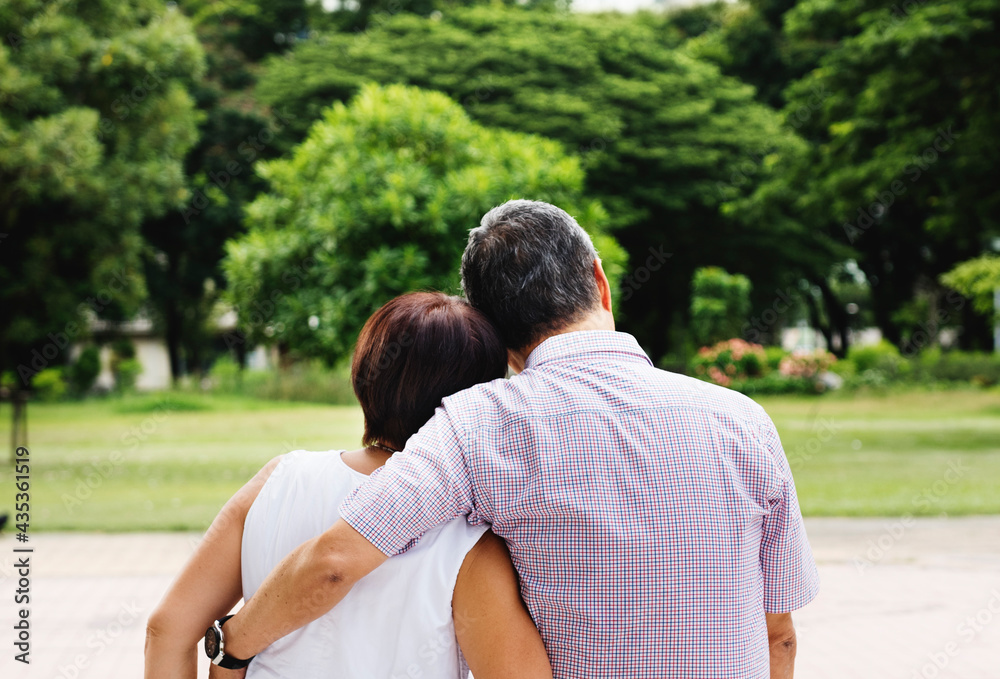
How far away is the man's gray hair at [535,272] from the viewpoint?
67.6 inches

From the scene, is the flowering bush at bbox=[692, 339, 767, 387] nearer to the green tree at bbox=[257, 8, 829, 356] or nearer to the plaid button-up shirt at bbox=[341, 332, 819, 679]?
the green tree at bbox=[257, 8, 829, 356]

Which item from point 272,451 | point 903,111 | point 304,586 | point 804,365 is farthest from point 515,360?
point 804,365

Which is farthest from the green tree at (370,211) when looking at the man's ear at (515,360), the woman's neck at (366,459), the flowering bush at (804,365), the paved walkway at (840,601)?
the flowering bush at (804,365)

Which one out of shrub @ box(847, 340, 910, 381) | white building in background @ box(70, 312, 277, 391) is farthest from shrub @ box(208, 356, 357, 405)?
white building in background @ box(70, 312, 277, 391)

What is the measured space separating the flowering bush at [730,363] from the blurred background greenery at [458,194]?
0.07 meters

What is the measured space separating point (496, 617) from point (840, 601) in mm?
4992

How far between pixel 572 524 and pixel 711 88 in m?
23.2

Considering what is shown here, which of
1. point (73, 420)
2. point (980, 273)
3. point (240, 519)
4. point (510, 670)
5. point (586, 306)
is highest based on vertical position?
point (586, 306)

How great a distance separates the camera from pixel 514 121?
66.9 feet

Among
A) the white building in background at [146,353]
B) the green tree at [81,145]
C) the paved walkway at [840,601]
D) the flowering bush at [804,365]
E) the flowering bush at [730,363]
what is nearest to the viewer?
the paved walkway at [840,601]

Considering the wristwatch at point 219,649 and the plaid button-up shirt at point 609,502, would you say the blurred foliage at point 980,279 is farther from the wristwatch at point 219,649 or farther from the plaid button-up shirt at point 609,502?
the wristwatch at point 219,649

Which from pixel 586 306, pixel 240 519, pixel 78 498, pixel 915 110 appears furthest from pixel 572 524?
pixel 915 110

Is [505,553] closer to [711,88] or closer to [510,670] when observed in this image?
[510,670]

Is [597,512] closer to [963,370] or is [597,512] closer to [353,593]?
[353,593]
